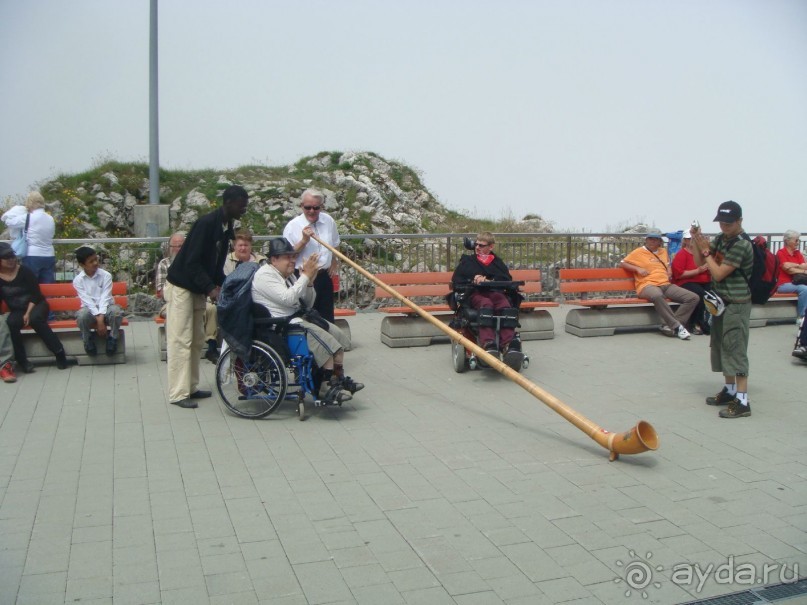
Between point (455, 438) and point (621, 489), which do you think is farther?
point (455, 438)

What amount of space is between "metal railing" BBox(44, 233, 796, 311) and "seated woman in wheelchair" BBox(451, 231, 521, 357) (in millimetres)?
3576

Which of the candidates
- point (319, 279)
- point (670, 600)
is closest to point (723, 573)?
point (670, 600)

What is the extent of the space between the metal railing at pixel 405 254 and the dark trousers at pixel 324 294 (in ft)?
12.3

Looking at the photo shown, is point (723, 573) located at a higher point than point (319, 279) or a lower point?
lower

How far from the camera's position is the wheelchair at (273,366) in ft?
22.7

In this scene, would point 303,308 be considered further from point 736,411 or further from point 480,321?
point 736,411

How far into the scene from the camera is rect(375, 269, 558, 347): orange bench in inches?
406

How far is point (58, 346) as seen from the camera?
8.92 metres

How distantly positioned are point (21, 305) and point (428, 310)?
4684mm

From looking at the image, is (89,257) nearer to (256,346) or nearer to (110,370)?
Result: (110,370)

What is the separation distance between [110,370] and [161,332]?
0.83 metres

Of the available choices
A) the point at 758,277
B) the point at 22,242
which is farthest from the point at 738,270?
the point at 22,242

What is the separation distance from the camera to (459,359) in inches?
345

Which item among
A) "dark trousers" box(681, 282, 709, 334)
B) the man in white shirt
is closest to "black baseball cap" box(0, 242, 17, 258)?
the man in white shirt
